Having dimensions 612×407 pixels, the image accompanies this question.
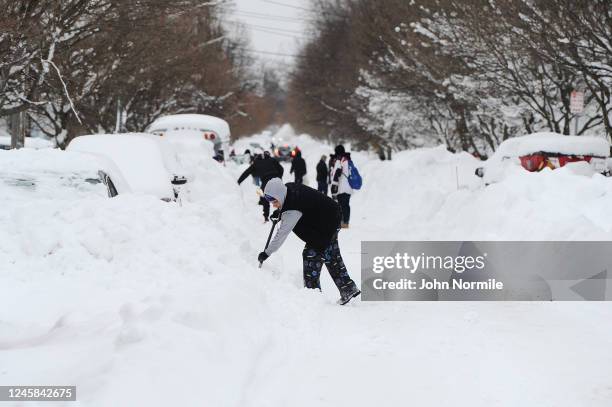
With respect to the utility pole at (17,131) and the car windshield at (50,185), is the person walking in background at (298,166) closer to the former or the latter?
the utility pole at (17,131)

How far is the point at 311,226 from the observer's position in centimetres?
837

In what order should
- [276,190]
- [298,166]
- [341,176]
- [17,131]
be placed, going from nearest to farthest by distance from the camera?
1. [276,190]
2. [341,176]
3. [298,166]
4. [17,131]

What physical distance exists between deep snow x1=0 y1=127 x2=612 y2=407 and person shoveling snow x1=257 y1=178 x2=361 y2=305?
27 centimetres

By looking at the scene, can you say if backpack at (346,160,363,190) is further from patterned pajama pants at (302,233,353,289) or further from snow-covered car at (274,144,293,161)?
snow-covered car at (274,144,293,161)

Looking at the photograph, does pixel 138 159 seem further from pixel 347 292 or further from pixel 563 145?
pixel 563 145

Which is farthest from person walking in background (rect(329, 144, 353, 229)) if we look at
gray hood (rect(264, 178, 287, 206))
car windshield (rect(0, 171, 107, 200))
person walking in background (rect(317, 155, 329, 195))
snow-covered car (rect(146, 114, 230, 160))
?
snow-covered car (rect(146, 114, 230, 160))

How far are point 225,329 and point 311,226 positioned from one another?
239 centimetres

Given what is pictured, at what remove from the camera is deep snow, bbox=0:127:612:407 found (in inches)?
199

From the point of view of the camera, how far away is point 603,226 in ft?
31.2

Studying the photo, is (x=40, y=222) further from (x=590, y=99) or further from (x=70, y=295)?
(x=590, y=99)

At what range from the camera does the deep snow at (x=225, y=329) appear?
5051 mm

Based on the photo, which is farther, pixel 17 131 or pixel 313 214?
pixel 17 131

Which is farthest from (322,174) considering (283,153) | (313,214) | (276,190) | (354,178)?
(283,153)

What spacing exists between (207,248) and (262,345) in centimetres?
198
